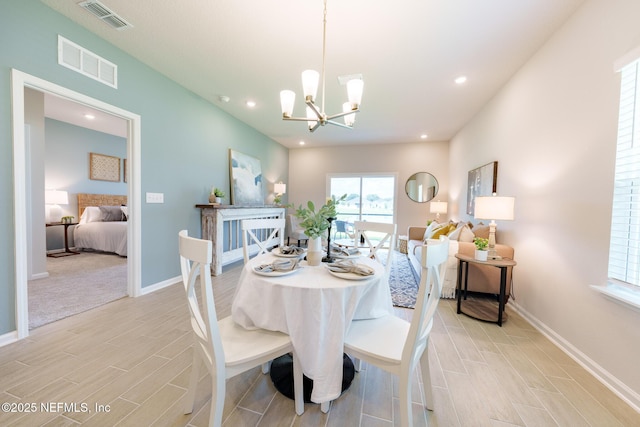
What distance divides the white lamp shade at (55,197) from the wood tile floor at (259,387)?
3.99 m

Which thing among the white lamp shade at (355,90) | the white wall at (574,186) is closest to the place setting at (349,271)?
the white lamp shade at (355,90)

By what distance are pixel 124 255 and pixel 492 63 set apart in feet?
21.2

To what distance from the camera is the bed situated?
4.66 metres

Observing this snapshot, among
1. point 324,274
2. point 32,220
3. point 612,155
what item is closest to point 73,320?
point 32,220

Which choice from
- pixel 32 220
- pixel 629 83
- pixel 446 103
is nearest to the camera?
pixel 629 83

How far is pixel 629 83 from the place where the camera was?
1.52 m

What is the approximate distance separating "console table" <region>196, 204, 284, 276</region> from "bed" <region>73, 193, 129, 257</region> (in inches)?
85.2

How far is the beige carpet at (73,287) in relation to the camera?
2.39 m

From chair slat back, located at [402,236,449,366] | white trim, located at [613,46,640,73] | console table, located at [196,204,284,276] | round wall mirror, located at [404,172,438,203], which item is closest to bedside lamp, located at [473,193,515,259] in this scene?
white trim, located at [613,46,640,73]

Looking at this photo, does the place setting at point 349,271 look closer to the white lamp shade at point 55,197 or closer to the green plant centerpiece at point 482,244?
the green plant centerpiece at point 482,244

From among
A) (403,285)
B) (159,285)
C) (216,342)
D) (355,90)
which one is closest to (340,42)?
(355,90)

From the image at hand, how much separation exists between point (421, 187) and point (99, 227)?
23.7 feet

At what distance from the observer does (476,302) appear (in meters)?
2.85

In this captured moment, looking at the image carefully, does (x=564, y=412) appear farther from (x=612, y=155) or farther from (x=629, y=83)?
(x=629, y=83)
